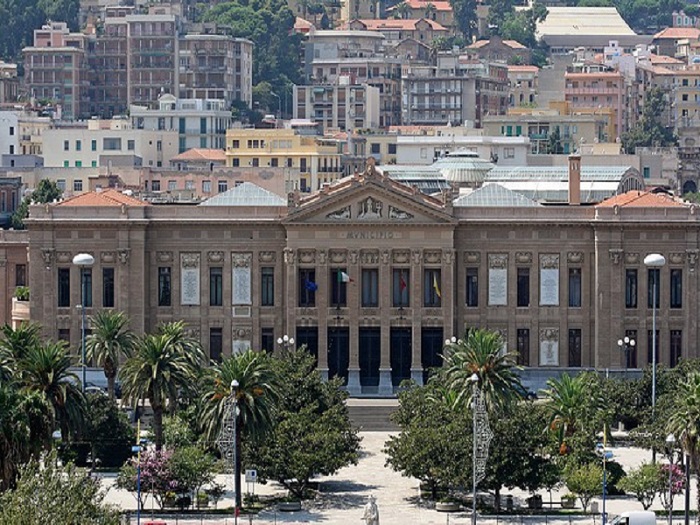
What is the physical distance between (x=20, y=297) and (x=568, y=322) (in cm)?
2907

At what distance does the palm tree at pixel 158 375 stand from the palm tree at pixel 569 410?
15102 mm

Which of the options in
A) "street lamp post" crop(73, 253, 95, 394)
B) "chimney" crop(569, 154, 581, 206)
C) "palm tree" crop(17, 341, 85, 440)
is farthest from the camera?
"chimney" crop(569, 154, 581, 206)

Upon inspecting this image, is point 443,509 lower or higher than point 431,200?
lower

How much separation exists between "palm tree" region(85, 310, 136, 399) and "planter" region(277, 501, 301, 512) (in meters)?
22.8

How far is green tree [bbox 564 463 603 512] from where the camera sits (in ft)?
372

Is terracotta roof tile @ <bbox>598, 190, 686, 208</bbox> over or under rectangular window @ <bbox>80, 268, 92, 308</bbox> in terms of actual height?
over

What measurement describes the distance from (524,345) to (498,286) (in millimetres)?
3292

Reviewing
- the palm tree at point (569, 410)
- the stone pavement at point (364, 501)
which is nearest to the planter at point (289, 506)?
the stone pavement at point (364, 501)

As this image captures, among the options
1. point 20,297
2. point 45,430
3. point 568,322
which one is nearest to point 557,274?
point 568,322

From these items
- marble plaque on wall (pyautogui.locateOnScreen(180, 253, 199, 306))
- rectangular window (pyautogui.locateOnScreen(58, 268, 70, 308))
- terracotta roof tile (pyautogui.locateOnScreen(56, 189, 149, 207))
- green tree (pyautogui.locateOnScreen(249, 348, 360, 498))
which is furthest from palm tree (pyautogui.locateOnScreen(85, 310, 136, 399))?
green tree (pyautogui.locateOnScreen(249, 348, 360, 498))

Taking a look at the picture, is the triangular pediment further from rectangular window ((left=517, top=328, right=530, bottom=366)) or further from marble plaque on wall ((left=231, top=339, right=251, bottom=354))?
rectangular window ((left=517, top=328, right=530, bottom=366))

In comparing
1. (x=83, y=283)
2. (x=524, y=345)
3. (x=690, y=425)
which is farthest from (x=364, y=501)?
(x=524, y=345)

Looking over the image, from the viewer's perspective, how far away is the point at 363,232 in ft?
490

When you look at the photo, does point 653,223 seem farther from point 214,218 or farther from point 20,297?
point 20,297
